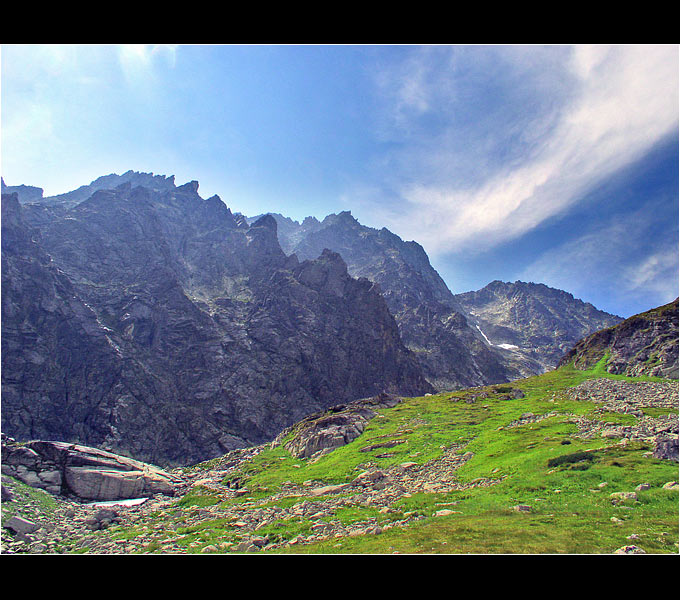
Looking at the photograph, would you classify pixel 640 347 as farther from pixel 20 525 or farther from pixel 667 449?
pixel 20 525

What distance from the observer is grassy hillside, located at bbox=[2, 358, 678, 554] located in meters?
17.2

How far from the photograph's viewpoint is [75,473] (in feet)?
154

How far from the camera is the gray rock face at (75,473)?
4472 cm

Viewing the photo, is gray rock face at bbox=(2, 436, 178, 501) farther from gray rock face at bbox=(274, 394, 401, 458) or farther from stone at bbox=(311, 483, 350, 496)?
stone at bbox=(311, 483, 350, 496)

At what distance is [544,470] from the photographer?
96.2ft

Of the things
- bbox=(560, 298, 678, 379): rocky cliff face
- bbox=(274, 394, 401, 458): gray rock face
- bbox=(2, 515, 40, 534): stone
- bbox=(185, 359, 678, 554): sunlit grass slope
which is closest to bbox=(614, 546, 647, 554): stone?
bbox=(185, 359, 678, 554): sunlit grass slope

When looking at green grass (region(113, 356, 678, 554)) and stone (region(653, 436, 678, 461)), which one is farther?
stone (region(653, 436, 678, 461))

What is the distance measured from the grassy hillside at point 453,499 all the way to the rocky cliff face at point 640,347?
31.8 feet

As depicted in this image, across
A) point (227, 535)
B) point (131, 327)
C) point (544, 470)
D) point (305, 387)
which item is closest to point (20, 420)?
point (131, 327)

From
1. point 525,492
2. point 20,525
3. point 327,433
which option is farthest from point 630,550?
point 327,433

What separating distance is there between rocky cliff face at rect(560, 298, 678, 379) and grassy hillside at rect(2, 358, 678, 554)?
9680mm

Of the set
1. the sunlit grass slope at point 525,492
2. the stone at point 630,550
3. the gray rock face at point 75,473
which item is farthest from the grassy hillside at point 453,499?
the gray rock face at point 75,473

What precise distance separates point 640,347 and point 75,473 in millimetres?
108322
